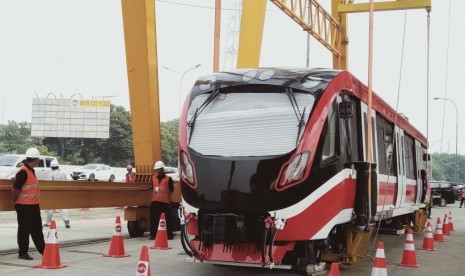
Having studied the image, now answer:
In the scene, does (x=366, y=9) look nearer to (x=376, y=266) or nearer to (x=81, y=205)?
(x=81, y=205)

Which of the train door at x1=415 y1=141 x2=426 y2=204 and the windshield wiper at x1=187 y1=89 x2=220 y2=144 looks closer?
the windshield wiper at x1=187 y1=89 x2=220 y2=144

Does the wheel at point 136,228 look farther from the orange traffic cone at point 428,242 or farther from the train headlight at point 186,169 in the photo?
the orange traffic cone at point 428,242

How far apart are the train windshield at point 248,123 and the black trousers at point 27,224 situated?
2959mm

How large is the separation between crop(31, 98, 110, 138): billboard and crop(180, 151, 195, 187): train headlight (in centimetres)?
7327

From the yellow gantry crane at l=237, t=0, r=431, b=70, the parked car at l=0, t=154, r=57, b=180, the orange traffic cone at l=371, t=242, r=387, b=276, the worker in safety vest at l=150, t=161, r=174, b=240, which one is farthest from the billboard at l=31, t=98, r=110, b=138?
the orange traffic cone at l=371, t=242, r=387, b=276

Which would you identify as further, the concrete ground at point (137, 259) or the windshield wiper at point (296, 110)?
the concrete ground at point (137, 259)

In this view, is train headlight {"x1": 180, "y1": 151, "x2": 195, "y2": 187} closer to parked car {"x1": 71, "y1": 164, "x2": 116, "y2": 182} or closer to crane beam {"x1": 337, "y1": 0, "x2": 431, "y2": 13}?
crane beam {"x1": 337, "y1": 0, "x2": 431, "y2": 13}

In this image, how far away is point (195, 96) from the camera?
8.39 metres

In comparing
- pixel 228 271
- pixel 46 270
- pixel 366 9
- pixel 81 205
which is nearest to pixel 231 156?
pixel 228 271

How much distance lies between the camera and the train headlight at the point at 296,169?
23.9 ft

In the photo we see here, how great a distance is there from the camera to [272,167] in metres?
7.30

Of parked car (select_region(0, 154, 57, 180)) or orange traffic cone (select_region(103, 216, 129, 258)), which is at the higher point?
parked car (select_region(0, 154, 57, 180))

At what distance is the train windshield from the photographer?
7.56 metres

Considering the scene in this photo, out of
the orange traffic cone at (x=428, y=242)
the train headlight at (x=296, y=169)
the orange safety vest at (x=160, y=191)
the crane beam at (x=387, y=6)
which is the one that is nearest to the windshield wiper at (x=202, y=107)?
the train headlight at (x=296, y=169)
